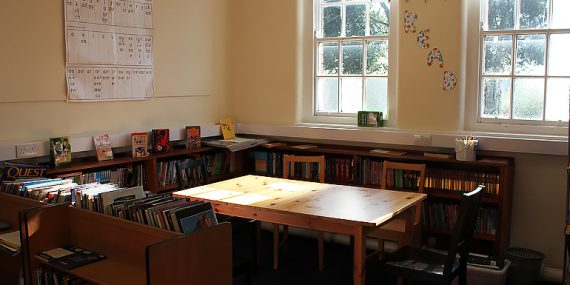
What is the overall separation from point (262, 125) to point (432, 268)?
→ 264 centimetres

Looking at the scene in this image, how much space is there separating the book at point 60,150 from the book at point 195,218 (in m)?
1.74

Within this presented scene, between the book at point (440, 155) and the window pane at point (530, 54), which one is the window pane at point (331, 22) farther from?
the window pane at point (530, 54)

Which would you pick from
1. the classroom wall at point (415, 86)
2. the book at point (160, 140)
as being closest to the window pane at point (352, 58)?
the classroom wall at point (415, 86)

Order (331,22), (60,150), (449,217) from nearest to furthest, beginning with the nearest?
(60,150) → (449,217) → (331,22)

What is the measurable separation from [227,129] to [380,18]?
1.80 meters

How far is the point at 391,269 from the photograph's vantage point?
137 inches

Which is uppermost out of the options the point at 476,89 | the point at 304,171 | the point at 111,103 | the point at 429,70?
the point at 429,70

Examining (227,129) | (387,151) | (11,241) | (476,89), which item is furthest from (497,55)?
(11,241)

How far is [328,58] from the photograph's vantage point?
5.52 m

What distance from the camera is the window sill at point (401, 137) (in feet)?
14.0

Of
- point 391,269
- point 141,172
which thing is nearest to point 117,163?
point 141,172

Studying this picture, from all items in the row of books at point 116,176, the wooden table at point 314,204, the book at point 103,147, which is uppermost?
the book at point 103,147

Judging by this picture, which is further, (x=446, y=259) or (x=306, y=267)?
(x=306, y=267)

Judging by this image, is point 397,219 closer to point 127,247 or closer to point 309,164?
point 309,164
